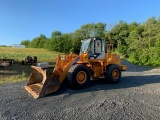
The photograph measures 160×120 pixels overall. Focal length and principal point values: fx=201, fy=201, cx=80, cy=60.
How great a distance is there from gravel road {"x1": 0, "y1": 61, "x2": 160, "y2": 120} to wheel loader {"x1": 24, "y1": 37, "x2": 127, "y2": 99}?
31 centimetres

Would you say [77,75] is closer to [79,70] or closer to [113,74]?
[79,70]

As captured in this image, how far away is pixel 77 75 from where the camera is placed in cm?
773

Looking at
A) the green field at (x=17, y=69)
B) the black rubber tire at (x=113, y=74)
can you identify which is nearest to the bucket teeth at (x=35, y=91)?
the black rubber tire at (x=113, y=74)

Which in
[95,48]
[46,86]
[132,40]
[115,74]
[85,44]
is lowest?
[46,86]

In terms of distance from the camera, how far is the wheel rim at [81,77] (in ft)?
25.6

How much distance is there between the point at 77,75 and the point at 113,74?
7.27 ft

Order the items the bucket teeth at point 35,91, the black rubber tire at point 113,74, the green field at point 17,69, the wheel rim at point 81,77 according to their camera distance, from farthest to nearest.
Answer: the green field at point 17,69, the black rubber tire at point 113,74, the wheel rim at point 81,77, the bucket teeth at point 35,91

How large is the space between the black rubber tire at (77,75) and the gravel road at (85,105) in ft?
0.80

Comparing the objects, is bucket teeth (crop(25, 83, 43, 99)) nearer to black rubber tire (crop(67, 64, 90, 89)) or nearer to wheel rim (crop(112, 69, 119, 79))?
black rubber tire (crop(67, 64, 90, 89))

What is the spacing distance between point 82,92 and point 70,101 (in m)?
1.20

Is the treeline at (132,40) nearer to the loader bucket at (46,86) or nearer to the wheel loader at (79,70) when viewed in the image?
the wheel loader at (79,70)

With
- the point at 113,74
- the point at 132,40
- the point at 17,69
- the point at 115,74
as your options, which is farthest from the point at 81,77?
the point at 132,40

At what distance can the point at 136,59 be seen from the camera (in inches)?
1389

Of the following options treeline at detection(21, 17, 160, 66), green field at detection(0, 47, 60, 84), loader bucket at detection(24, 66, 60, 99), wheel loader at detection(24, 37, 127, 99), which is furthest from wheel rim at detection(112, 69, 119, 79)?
treeline at detection(21, 17, 160, 66)
